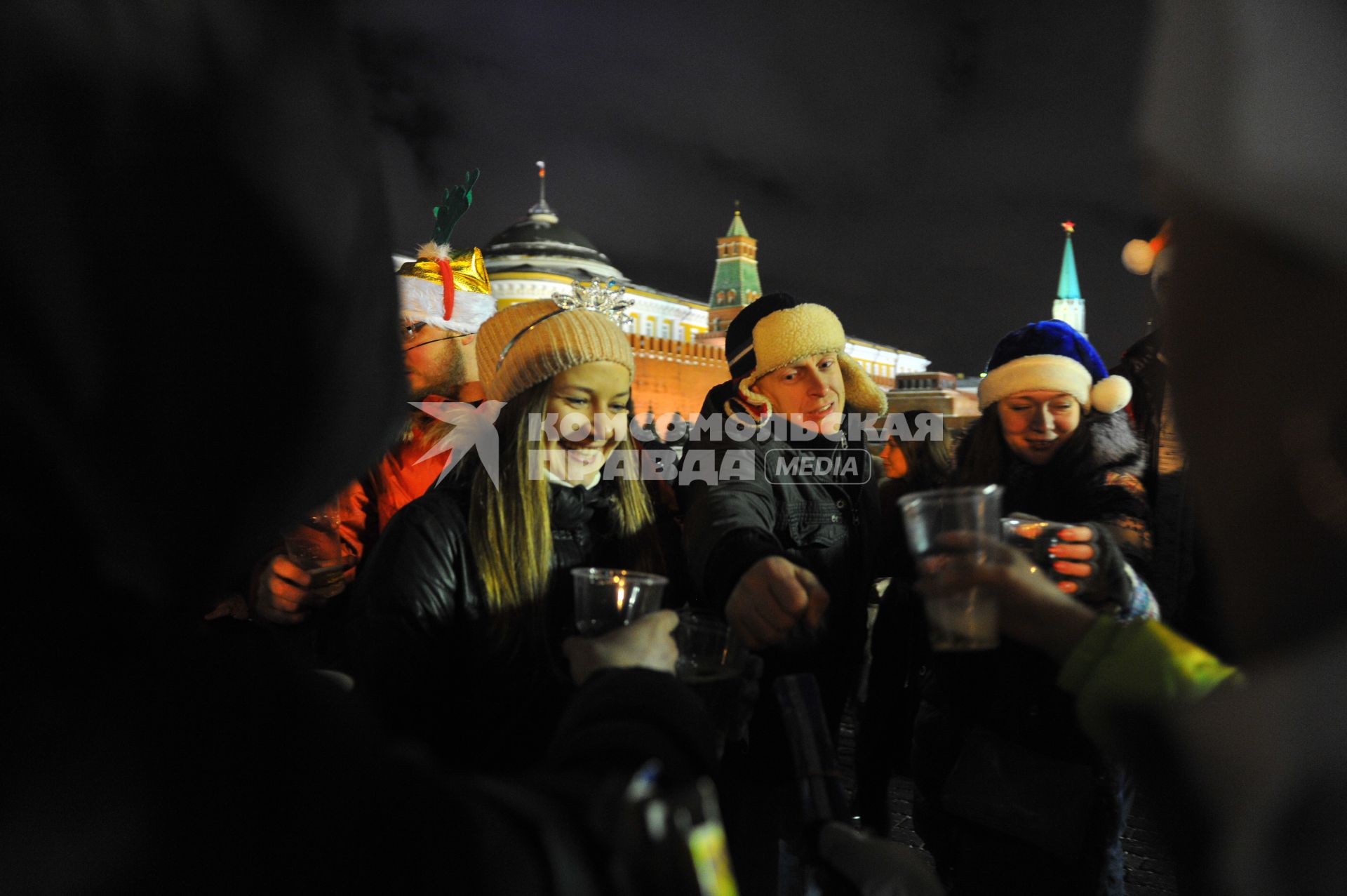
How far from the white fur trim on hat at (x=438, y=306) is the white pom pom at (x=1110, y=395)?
95.4 inches

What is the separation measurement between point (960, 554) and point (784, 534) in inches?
43.3

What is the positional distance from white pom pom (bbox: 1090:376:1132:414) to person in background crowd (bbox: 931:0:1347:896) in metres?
1.90

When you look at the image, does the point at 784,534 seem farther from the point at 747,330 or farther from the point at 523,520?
the point at 747,330

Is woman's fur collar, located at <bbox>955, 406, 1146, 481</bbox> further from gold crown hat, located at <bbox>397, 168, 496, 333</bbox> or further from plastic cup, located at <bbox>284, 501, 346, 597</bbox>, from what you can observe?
gold crown hat, located at <bbox>397, 168, 496, 333</bbox>

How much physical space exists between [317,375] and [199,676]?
0.25m

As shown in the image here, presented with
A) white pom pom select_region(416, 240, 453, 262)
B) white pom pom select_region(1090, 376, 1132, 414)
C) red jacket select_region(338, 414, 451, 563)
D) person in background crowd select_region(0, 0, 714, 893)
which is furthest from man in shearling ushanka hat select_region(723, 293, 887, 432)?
person in background crowd select_region(0, 0, 714, 893)

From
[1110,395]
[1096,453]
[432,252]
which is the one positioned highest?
[432,252]

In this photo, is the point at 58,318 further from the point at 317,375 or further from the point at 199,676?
the point at 199,676

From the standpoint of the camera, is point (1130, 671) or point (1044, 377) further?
point (1044, 377)

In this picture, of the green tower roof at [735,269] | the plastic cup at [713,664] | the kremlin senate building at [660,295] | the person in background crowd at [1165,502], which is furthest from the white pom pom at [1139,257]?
the green tower roof at [735,269]

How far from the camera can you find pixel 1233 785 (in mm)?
675

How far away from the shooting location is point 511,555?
1866mm

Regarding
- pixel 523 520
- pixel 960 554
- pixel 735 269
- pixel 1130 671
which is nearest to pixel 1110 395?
pixel 960 554

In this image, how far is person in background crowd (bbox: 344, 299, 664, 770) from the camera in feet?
5.51
